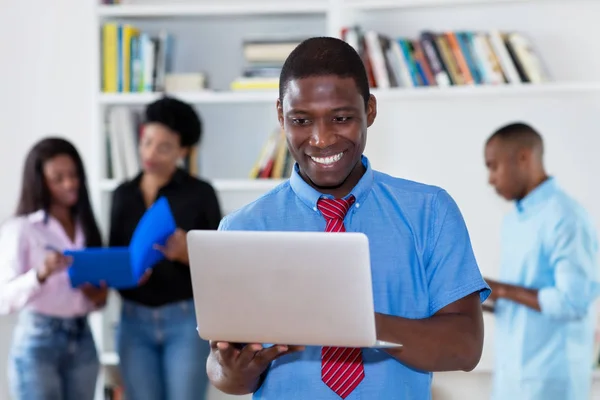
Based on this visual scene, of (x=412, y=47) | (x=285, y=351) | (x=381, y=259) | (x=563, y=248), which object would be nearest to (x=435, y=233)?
(x=381, y=259)

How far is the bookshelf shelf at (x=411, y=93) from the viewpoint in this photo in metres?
3.88

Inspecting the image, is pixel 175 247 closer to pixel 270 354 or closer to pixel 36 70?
pixel 36 70

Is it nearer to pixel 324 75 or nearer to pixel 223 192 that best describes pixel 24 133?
pixel 223 192

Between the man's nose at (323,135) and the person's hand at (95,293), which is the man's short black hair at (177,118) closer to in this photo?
the person's hand at (95,293)

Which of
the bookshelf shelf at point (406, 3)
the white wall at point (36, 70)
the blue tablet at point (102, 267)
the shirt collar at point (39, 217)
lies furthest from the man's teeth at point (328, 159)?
the white wall at point (36, 70)

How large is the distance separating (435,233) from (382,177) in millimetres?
151

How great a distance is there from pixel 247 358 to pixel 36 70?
3213mm

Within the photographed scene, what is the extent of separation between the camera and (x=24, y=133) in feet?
14.3

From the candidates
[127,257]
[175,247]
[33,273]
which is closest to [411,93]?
[175,247]

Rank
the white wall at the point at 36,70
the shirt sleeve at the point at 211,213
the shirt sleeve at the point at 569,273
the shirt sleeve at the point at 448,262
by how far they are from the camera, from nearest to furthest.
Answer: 1. the shirt sleeve at the point at 448,262
2. the shirt sleeve at the point at 569,273
3. the shirt sleeve at the point at 211,213
4. the white wall at the point at 36,70

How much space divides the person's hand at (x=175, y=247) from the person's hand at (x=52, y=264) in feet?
1.02

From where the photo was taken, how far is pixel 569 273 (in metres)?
3.08

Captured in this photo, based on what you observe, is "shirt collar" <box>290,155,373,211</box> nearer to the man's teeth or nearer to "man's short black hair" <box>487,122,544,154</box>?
the man's teeth

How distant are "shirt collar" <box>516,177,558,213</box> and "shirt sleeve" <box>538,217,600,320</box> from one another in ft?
0.47
